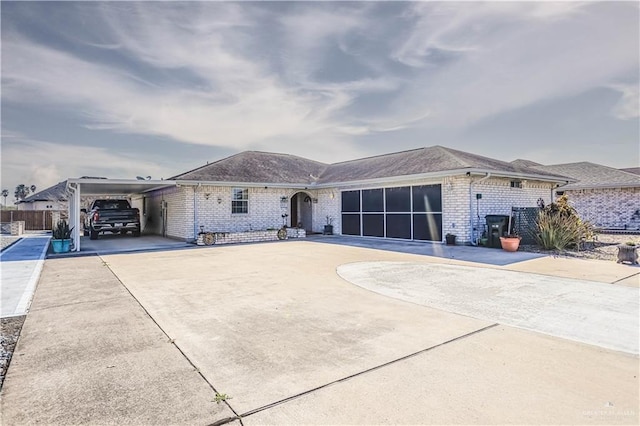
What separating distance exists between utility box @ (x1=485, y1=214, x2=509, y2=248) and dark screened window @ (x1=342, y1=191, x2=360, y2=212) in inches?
237

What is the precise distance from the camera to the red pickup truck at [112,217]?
634 inches

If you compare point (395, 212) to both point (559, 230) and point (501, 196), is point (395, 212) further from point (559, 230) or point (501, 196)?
point (559, 230)

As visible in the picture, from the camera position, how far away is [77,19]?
8820 millimetres

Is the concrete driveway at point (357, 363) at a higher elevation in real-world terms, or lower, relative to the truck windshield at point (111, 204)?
lower

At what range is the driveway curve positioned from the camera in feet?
13.7

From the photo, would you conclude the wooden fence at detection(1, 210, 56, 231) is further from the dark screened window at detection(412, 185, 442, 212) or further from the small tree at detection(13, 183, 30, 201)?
the small tree at detection(13, 183, 30, 201)

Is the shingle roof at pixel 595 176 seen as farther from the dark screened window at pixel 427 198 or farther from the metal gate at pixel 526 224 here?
the dark screened window at pixel 427 198

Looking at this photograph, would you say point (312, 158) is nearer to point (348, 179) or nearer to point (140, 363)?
point (348, 179)

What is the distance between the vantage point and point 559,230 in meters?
11.2

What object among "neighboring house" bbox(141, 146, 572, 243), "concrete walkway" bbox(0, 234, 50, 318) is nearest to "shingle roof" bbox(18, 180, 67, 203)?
"neighboring house" bbox(141, 146, 572, 243)

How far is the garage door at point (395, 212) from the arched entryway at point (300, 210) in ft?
11.2

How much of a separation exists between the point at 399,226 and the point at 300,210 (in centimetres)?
759

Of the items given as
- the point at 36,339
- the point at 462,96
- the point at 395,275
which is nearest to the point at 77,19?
the point at 36,339

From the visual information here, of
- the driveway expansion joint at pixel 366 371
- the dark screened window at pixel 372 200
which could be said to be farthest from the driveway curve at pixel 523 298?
the dark screened window at pixel 372 200
